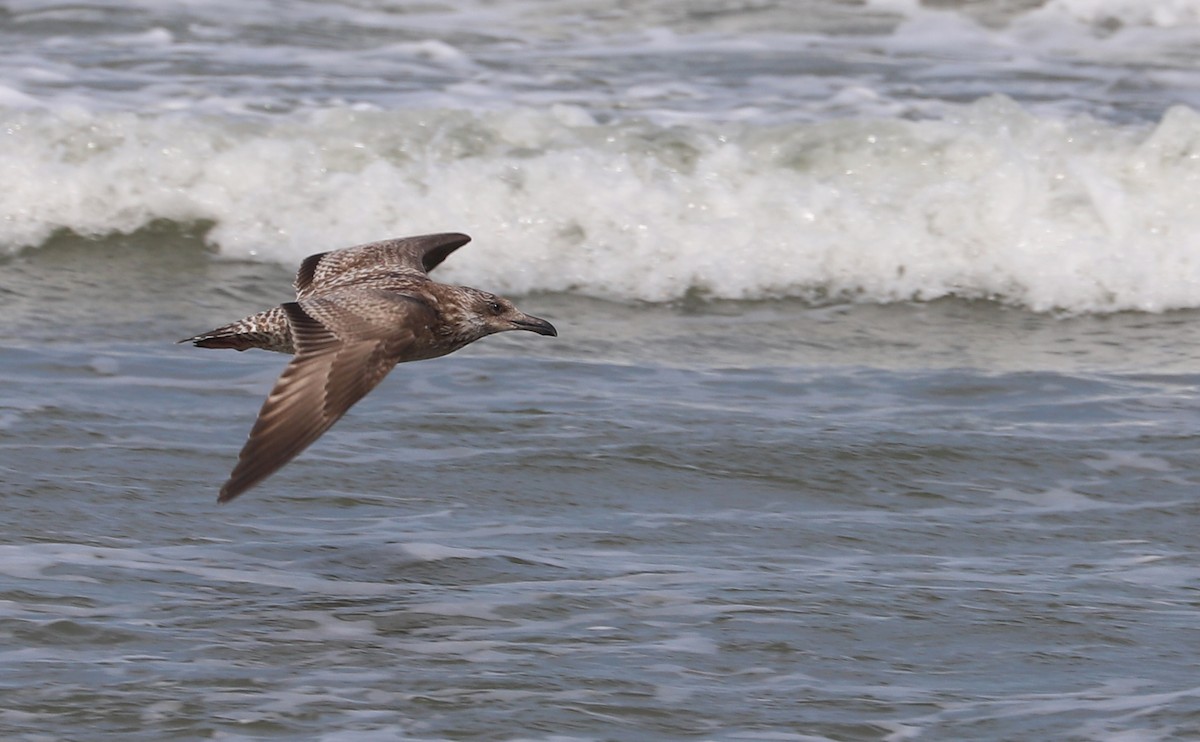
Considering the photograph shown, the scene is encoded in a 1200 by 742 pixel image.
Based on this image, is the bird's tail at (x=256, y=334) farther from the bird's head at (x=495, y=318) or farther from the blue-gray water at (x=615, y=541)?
the bird's head at (x=495, y=318)

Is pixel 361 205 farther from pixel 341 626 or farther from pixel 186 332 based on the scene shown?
pixel 341 626

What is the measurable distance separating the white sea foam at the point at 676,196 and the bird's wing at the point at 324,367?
12.0 feet

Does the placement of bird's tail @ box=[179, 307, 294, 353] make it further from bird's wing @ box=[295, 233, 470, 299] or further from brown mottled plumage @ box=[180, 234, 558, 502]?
bird's wing @ box=[295, 233, 470, 299]

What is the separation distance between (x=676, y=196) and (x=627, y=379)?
259 centimetres

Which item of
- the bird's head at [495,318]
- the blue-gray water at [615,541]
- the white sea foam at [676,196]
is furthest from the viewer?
the white sea foam at [676,196]

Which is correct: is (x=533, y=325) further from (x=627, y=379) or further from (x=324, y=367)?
(x=627, y=379)

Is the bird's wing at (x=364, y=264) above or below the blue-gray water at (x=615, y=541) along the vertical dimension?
above

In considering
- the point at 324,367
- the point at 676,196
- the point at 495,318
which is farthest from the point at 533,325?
the point at 676,196

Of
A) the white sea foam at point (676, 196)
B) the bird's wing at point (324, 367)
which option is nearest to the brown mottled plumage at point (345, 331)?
the bird's wing at point (324, 367)

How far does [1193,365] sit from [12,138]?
608 centimetres

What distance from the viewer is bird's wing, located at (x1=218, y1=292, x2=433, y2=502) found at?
4.93 m

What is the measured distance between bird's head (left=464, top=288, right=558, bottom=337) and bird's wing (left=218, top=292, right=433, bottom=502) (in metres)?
0.34

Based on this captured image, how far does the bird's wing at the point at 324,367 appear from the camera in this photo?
493 centimetres

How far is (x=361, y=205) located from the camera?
999 centimetres
